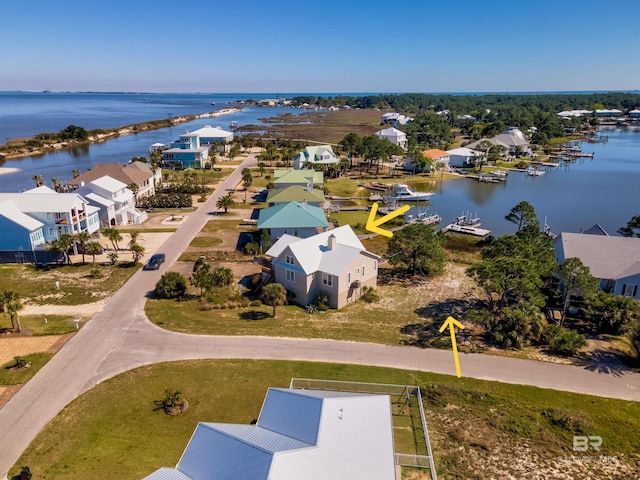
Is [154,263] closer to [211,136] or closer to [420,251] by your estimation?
[420,251]

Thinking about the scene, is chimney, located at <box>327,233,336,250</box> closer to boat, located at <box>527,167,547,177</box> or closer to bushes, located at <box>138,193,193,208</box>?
bushes, located at <box>138,193,193,208</box>

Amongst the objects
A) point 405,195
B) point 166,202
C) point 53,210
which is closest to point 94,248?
point 53,210

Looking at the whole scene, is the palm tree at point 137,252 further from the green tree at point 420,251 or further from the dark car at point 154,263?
the green tree at point 420,251

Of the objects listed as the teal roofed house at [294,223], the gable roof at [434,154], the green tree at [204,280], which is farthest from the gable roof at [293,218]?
the gable roof at [434,154]

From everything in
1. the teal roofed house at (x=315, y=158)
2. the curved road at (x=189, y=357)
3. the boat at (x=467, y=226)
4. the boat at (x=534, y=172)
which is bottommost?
the curved road at (x=189, y=357)

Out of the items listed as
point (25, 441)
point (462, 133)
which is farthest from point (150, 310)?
point (462, 133)

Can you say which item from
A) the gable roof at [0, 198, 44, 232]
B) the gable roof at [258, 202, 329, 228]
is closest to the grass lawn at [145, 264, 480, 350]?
the gable roof at [258, 202, 329, 228]

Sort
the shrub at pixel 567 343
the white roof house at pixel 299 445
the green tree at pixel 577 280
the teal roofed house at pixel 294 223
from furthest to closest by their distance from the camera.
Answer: the teal roofed house at pixel 294 223 < the green tree at pixel 577 280 < the shrub at pixel 567 343 < the white roof house at pixel 299 445
